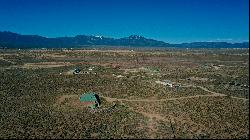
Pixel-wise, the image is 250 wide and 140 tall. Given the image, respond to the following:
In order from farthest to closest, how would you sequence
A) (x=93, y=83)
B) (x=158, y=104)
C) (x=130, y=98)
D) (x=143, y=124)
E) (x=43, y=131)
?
(x=93, y=83) < (x=130, y=98) < (x=158, y=104) < (x=143, y=124) < (x=43, y=131)

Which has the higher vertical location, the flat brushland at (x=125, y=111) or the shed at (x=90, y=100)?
the shed at (x=90, y=100)

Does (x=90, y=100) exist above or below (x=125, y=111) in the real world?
above

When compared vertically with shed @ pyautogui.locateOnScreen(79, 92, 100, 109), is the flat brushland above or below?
below

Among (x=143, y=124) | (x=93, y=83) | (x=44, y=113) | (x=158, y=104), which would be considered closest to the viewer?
(x=143, y=124)

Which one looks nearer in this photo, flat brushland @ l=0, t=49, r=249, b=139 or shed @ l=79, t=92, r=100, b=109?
flat brushland @ l=0, t=49, r=249, b=139

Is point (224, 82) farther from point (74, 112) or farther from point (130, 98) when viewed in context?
point (74, 112)

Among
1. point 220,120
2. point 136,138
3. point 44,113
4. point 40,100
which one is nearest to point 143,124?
point 136,138

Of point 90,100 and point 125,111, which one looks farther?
point 90,100

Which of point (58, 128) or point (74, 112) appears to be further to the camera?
point (74, 112)

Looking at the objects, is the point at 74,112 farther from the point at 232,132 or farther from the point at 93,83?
the point at 93,83

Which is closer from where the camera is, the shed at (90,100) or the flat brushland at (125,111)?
the flat brushland at (125,111)
